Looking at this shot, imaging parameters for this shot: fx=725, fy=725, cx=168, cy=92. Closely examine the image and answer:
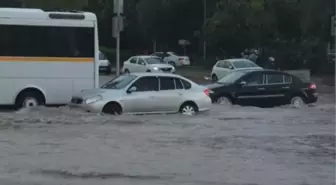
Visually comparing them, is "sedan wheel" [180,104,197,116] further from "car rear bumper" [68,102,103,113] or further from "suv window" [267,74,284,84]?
"suv window" [267,74,284,84]

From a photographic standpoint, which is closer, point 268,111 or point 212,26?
point 268,111

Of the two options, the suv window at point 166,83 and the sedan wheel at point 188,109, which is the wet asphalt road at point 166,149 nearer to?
the sedan wheel at point 188,109

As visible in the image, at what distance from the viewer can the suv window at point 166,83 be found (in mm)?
20594

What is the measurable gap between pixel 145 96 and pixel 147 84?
42cm

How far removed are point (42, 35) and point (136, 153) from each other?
9.00 metres

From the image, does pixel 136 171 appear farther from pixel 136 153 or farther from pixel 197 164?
pixel 136 153

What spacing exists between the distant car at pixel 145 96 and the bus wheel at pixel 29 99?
1392 mm

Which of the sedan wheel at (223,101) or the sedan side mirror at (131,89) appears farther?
the sedan wheel at (223,101)

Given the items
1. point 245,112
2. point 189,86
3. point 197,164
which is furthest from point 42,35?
point 197,164

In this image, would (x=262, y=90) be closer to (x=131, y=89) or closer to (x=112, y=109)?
(x=131, y=89)

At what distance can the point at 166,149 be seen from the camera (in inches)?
543

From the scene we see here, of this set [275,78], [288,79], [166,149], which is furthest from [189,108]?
[166,149]

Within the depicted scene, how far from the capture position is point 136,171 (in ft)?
36.1

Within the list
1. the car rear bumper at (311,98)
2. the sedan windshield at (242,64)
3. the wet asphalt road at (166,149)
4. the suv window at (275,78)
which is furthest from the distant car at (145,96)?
the sedan windshield at (242,64)
